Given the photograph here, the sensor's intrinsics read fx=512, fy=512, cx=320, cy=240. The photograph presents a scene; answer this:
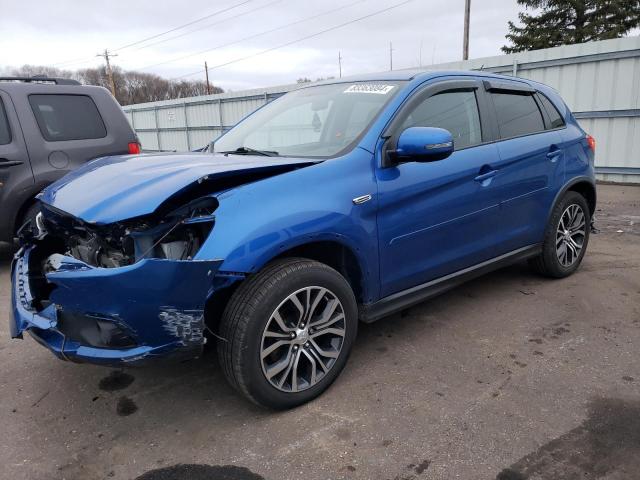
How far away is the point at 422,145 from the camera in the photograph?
282 cm

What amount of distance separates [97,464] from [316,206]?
159cm

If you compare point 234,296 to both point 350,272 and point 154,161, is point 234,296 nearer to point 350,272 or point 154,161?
point 350,272

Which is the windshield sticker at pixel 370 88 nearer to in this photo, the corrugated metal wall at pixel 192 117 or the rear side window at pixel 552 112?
the rear side window at pixel 552 112

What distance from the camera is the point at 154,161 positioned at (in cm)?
296

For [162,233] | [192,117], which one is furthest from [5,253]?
[192,117]

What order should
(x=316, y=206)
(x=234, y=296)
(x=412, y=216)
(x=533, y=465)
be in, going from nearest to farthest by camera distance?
(x=533, y=465)
(x=234, y=296)
(x=316, y=206)
(x=412, y=216)

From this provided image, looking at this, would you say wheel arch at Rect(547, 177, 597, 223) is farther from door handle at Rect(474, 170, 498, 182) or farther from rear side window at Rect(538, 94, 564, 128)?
door handle at Rect(474, 170, 498, 182)

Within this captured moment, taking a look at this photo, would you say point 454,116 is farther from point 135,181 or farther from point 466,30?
point 466,30

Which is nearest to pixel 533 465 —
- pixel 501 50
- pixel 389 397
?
pixel 389 397

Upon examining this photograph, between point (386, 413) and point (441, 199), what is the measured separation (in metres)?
1.35

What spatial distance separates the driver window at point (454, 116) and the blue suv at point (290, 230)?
0.04 feet

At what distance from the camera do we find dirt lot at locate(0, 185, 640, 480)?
2285mm

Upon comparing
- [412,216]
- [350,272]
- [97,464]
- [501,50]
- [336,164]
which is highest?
[501,50]

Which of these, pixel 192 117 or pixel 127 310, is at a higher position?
pixel 192 117
